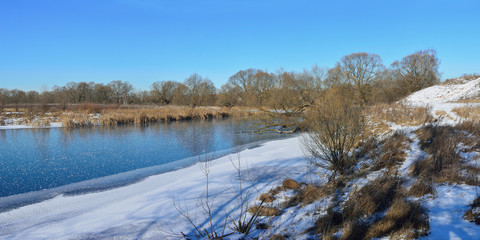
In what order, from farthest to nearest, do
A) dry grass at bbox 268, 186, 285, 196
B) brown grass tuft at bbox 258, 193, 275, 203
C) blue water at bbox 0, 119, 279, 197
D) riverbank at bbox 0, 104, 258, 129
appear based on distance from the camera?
riverbank at bbox 0, 104, 258, 129 < blue water at bbox 0, 119, 279, 197 < dry grass at bbox 268, 186, 285, 196 < brown grass tuft at bbox 258, 193, 275, 203

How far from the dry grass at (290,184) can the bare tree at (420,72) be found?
95.0 feet

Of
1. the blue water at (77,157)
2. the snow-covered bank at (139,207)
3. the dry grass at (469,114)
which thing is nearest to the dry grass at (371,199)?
Answer: the snow-covered bank at (139,207)

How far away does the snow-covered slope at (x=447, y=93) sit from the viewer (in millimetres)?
13344

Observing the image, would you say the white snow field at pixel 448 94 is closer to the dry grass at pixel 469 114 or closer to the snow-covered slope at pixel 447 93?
the snow-covered slope at pixel 447 93

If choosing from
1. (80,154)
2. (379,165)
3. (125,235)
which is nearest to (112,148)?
(80,154)

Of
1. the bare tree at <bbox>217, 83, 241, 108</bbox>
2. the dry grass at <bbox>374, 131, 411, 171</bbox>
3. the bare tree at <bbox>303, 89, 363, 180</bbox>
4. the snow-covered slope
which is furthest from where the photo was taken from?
the bare tree at <bbox>217, 83, 241, 108</bbox>

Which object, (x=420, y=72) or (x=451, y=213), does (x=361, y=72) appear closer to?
(x=420, y=72)

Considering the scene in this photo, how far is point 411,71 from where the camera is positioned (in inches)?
1087

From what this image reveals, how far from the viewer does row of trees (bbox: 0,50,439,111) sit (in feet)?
48.6

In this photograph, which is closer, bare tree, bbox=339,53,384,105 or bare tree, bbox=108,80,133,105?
bare tree, bbox=339,53,384,105

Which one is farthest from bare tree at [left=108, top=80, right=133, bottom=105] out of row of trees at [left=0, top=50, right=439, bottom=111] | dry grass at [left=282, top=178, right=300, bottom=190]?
dry grass at [left=282, top=178, right=300, bottom=190]

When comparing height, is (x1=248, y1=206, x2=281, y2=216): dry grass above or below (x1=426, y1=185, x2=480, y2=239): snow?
below

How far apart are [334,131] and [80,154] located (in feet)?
31.0

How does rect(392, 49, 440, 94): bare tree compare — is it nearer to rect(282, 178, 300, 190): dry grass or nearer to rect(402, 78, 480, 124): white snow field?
rect(402, 78, 480, 124): white snow field
